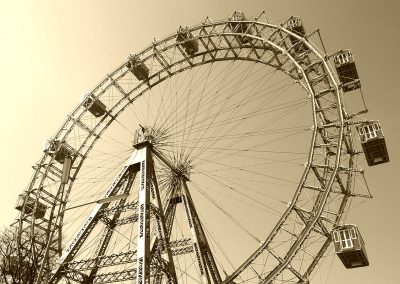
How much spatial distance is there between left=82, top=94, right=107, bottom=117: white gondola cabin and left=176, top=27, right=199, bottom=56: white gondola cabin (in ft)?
20.3

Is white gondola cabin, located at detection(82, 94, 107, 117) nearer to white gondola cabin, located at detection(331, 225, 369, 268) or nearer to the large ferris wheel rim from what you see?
the large ferris wheel rim

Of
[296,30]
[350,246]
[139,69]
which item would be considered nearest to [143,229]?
[350,246]

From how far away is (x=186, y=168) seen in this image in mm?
21750

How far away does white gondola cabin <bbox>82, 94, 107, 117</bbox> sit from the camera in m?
27.1

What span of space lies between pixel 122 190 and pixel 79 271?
392 centimetres

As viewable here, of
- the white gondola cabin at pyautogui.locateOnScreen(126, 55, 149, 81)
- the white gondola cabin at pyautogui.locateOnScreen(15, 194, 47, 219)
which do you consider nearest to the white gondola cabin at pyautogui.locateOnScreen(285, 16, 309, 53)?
the white gondola cabin at pyautogui.locateOnScreen(126, 55, 149, 81)

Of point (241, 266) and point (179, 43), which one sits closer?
point (241, 266)

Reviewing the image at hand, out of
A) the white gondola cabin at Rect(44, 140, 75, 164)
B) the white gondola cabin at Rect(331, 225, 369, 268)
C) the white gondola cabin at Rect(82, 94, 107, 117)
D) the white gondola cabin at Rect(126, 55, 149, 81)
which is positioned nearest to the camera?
the white gondola cabin at Rect(331, 225, 369, 268)

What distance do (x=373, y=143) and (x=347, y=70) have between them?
13.4 feet

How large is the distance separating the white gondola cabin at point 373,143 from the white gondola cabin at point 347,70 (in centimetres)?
240

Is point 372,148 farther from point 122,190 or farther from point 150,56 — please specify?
point 150,56

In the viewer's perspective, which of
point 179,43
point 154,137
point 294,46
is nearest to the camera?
point 154,137

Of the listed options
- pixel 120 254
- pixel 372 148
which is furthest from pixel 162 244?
pixel 372 148

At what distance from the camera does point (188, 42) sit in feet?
83.3
